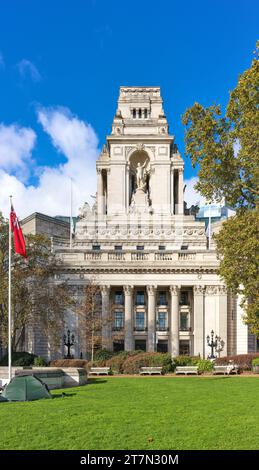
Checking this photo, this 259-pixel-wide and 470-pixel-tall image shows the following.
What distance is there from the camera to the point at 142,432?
1859 cm

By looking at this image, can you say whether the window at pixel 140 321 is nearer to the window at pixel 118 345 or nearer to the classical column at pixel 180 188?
the window at pixel 118 345

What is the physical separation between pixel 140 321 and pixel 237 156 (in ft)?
160

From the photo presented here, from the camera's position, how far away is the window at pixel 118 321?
80.0 metres

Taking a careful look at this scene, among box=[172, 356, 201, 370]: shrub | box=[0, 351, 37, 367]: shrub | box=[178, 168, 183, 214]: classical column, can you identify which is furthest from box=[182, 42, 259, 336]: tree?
box=[178, 168, 183, 214]: classical column

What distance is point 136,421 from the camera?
20.7 metres

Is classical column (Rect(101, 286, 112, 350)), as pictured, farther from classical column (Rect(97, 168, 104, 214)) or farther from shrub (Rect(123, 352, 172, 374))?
shrub (Rect(123, 352, 172, 374))

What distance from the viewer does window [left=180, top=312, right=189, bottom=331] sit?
8070 cm

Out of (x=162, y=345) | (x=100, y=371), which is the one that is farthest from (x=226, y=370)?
(x=162, y=345)

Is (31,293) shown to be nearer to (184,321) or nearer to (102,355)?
(102,355)

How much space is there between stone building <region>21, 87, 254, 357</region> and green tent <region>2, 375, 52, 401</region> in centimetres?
4566

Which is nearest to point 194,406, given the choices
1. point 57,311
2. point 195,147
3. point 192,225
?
point 195,147

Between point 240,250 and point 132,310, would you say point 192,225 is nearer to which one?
point 132,310

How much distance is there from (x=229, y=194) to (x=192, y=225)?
49.4m
